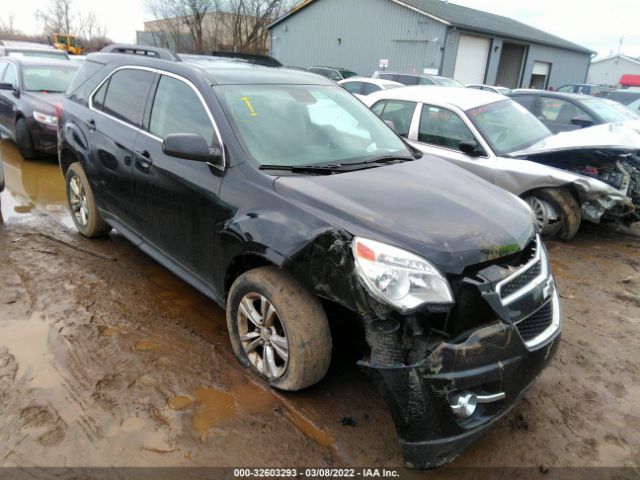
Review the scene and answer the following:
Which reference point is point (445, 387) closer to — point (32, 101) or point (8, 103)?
point (32, 101)

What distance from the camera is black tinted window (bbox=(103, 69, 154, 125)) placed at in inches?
149

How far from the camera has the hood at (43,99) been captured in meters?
7.76

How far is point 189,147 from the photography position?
9.41 feet

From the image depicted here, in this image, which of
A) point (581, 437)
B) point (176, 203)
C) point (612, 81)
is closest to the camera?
point (581, 437)

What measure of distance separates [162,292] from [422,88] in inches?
181

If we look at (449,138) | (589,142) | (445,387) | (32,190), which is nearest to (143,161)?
(445,387)

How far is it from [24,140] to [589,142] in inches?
330

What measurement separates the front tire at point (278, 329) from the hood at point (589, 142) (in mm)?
4027

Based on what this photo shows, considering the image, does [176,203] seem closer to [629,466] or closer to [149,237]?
[149,237]

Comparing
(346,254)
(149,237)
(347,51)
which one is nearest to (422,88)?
(149,237)

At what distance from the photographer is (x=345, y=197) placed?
2.61m

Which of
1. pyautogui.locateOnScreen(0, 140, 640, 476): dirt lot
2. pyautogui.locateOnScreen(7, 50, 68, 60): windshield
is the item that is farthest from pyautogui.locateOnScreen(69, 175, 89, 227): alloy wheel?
pyautogui.locateOnScreen(7, 50, 68, 60): windshield

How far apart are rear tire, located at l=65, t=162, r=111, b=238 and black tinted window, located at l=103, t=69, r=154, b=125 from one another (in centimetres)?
85

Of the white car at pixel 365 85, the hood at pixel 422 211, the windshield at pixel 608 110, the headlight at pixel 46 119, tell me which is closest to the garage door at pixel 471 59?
the white car at pixel 365 85
